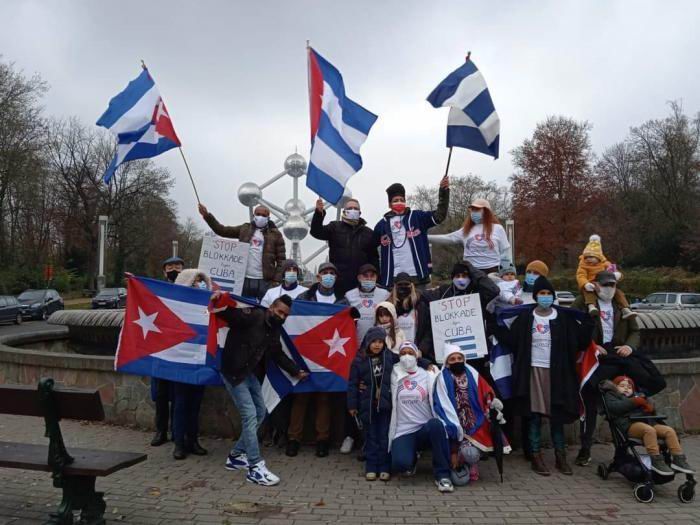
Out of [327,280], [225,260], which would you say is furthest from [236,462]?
[225,260]

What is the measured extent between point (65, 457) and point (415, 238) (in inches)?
180

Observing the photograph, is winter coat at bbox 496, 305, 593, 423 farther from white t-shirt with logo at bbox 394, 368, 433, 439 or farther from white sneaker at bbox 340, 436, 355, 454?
white sneaker at bbox 340, 436, 355, 454

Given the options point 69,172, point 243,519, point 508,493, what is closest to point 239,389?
point 243,519

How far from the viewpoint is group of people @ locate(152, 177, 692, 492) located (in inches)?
216

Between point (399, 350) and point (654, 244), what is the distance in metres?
44.3

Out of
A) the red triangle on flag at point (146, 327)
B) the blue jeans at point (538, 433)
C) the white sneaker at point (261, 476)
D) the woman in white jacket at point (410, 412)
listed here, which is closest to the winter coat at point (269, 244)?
the red triangle on flag at point (146, 327)

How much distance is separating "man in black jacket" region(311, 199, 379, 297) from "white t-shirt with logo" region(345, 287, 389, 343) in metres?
0.55

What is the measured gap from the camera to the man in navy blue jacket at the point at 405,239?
24.0ft

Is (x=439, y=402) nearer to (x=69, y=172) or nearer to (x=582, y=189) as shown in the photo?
(x=582, y=189)

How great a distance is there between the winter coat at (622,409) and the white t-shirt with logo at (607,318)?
2.77ft

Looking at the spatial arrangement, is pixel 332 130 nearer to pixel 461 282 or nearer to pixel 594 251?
pixel 461 282

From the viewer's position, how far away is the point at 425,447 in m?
5.65

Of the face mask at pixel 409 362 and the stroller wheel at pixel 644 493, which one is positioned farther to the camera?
the face mask at pixel 409 362

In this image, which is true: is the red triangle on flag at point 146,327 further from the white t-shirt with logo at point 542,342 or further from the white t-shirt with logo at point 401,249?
the white t-shirt with logo at point 542,342
